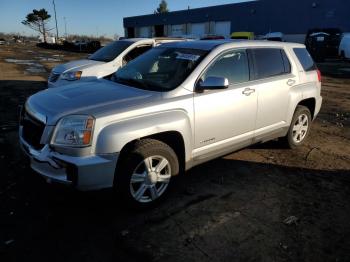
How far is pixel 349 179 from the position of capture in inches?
189

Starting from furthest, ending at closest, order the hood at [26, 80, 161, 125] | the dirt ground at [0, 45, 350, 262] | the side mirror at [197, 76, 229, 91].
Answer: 1. the side mirror at [197, 76, 229, 91]
2. the hood at [26, 80, 161, 125]
3. the dirt ground at [0, 45, 350, 262]

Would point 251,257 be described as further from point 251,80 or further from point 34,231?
point 251,80

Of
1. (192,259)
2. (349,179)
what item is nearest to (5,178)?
(192,259)

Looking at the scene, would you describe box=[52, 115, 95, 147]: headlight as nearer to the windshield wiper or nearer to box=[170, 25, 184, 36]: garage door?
the windshield wiper

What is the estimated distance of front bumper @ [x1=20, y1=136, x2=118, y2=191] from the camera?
330 centimetres

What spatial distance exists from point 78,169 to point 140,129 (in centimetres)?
71

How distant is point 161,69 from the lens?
463 centimetres

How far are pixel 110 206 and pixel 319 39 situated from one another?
25273mm

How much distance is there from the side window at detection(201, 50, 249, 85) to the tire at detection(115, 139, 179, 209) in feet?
3.60

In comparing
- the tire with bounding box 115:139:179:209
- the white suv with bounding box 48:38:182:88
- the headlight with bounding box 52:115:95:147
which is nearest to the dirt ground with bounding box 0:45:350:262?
the tire with bounding box 115:139:179:209

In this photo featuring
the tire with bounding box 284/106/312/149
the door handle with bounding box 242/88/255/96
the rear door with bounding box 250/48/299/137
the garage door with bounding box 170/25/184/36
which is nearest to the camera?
the door handle with bounding box 242/88/255/96

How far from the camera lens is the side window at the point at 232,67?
4.39m

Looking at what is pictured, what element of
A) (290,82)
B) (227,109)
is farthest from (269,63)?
(227,109)

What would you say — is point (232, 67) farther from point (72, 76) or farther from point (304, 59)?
point (72, 76)
